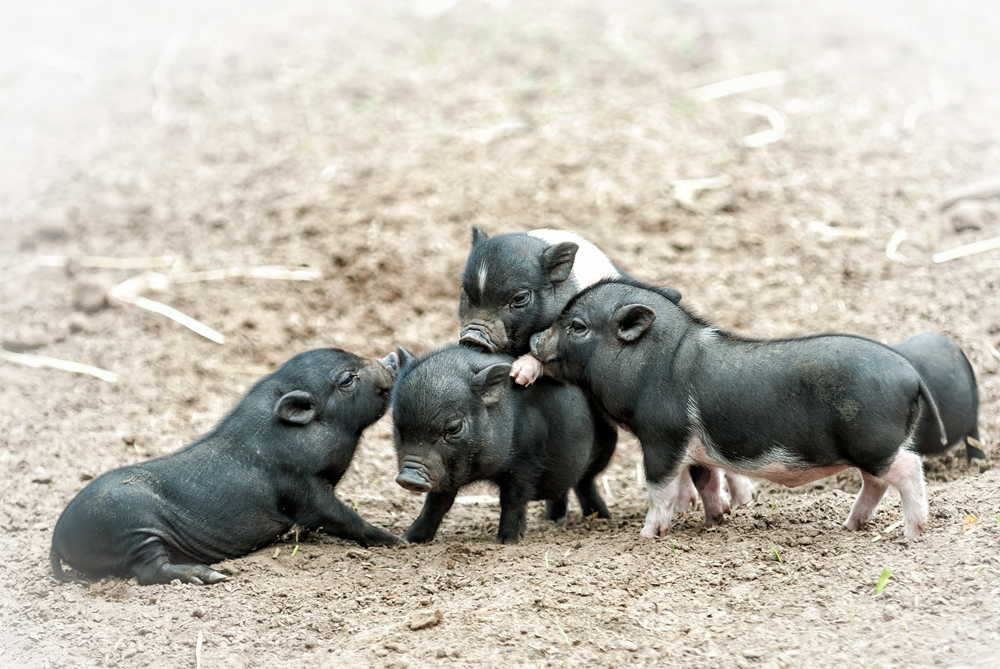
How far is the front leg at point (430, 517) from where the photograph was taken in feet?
18.9

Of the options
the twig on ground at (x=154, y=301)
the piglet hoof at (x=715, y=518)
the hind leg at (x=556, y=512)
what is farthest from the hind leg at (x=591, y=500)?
the twig on ground at (x=154, y=301)

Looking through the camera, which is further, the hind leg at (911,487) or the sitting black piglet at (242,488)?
the sitting black piglet at (242,488)

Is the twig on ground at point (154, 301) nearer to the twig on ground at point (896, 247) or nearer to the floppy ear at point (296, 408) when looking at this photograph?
the floppy ear at point (296, 408)

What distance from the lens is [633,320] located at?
210 inches

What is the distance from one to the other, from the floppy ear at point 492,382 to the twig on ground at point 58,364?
4225mm

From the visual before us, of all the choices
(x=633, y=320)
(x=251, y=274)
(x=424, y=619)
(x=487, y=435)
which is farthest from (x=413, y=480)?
(x=251, y=274)

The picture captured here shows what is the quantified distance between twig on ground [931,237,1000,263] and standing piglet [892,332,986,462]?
253cm

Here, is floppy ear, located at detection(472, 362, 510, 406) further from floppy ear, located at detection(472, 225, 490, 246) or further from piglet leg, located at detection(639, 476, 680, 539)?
floppy ear, located at detection(472, 225, 490, 246)

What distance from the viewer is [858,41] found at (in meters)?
13.3

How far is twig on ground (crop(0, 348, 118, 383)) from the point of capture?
8.09 m

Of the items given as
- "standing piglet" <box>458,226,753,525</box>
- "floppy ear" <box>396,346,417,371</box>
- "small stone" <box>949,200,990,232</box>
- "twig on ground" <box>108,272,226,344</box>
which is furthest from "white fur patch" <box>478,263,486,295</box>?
"small stone" <box>949,200,990,232</box>

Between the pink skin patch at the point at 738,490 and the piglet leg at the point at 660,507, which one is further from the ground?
the piglet leg at the point at 660,507

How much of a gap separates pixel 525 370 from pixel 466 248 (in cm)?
417

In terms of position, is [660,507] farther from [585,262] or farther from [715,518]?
[585,262]
